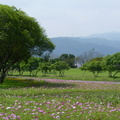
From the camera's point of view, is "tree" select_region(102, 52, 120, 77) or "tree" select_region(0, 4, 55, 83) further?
"tree" select_region(102, 52, 120, 77)

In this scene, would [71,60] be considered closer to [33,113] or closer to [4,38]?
[4,38]

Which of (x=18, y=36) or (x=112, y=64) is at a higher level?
(x=18, y=36)

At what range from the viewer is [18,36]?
96.3 feet

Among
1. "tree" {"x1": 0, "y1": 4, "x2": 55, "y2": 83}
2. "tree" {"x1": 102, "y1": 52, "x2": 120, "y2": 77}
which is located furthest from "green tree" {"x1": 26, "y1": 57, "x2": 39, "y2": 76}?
"tree" {"x1": 0, "y1": 4, "x2": 55, "y2": 83}

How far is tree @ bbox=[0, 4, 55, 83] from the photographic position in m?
28.5

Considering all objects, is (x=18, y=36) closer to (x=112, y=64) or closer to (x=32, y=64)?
(x=112, y=64)

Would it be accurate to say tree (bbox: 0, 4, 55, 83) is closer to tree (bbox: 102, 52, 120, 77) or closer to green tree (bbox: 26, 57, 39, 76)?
tree (bbox: 102, 52, 120, 77)

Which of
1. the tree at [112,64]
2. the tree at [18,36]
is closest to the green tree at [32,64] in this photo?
the tree at [112,64]

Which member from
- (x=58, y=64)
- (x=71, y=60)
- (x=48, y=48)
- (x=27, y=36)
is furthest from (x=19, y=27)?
(x=71, y=60)

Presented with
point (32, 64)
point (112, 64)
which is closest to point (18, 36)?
point (112, 64)

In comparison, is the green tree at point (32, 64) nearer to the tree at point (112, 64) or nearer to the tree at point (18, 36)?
the tree at point (112, 64)

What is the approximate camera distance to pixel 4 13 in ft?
93.4

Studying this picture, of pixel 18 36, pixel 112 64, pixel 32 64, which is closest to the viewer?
pixel 18 36

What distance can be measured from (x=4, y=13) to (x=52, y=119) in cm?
2128
